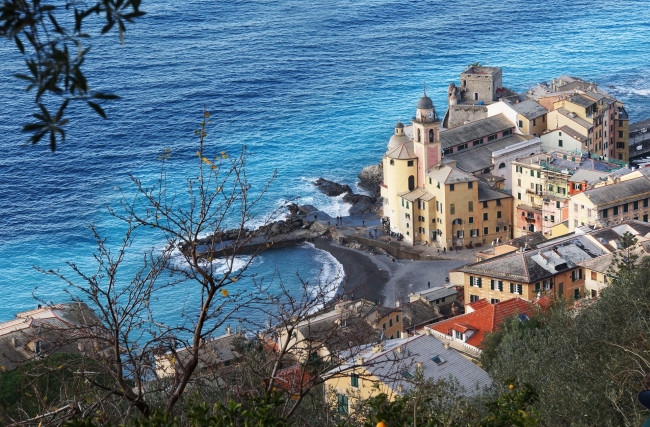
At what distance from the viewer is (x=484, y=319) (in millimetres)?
45688

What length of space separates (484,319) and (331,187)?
3889 centimetres

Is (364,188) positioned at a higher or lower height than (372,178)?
lower

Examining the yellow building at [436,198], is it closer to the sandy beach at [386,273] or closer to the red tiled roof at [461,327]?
the sandy beach at [386,273]

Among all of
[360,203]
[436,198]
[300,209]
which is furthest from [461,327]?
[360,203]

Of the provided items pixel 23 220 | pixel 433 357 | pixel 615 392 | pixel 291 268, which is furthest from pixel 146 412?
pixel 23 220

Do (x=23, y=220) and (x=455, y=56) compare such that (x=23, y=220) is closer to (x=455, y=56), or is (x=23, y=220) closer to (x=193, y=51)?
(x=193, y=51)

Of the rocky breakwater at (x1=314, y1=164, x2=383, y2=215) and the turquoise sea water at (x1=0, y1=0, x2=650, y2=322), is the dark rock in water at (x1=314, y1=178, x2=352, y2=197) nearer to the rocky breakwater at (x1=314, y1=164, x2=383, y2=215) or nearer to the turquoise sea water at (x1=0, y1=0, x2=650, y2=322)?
the rocky breakwater at (x1=314, y1=164, x2=383, y2=215)

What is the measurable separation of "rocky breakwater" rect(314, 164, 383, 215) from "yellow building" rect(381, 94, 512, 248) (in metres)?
6.86

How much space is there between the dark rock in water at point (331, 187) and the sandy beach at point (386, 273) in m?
12.5

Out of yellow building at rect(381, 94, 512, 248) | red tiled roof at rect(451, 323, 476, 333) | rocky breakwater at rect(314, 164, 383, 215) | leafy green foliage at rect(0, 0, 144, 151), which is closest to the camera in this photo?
leafy green foliage at rect(0, 0, 144, 151)

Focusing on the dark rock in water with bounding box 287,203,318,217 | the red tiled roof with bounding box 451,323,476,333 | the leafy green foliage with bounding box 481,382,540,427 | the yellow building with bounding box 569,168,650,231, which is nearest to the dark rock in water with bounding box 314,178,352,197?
the dark rock in water with bounding box 287,203,318,217

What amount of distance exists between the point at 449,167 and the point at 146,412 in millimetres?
57756

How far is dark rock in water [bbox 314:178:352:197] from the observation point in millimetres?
82062

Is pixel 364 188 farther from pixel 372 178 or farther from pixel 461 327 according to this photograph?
pixel 461 327
